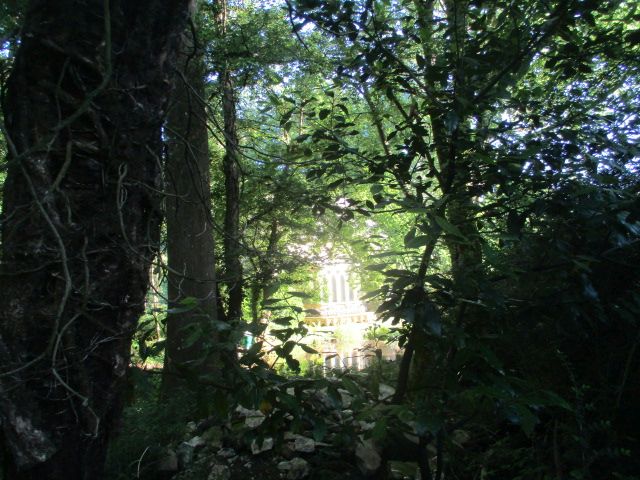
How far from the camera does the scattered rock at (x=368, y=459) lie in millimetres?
2264

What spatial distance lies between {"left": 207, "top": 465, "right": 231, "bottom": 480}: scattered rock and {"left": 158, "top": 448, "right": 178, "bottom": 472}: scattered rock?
0.80ft

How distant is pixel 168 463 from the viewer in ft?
8.51

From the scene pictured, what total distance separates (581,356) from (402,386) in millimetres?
1094

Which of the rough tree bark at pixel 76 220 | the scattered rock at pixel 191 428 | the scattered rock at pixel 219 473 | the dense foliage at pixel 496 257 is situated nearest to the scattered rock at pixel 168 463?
the scattered rock at pixel 219 473

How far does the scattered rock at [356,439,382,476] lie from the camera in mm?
2264

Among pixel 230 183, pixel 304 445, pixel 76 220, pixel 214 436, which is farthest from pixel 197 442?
pixel 230 183

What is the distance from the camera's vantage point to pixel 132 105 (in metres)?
1.35

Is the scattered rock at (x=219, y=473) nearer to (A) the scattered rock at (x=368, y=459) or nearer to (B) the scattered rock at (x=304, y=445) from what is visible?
(B) the scattered rock at (x=304, y=445)

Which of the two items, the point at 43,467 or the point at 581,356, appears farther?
the point at 581,356

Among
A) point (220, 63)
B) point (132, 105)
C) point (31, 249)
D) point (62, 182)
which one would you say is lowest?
point (31, 249)

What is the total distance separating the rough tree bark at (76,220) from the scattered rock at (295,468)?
54.8 inches

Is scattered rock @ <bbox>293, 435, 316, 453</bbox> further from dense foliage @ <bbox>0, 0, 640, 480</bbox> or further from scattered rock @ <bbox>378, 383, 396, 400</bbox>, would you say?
scattered rock @ <bbox>378, 383, 396, 400</bbox>

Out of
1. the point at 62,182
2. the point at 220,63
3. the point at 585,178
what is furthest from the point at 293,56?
the point at 62,182

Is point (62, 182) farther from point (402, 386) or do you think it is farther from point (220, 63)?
point (220, 63)
